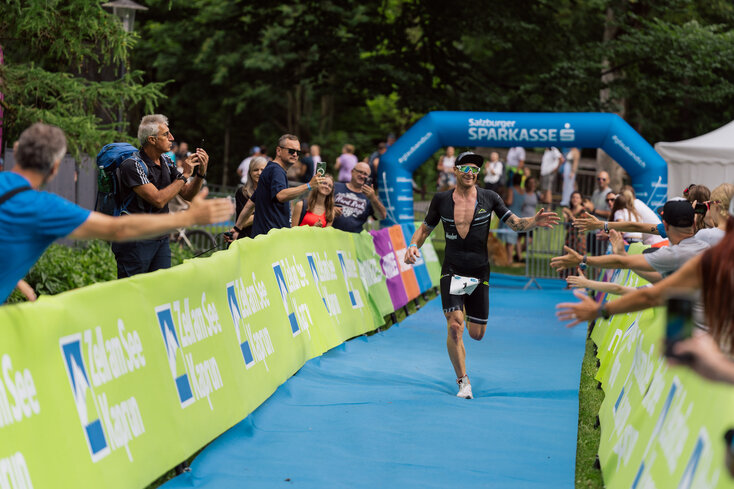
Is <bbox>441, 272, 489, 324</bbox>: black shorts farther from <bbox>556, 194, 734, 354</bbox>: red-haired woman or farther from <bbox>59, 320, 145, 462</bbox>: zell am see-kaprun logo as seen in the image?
<bbox>556, 194, 734, 354</bbox>: red-haired woman

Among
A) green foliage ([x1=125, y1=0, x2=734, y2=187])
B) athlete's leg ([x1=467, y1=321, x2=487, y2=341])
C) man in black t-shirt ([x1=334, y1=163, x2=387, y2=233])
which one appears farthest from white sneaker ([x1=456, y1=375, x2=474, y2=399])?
green foliage ([x1=125, y1=0, x2=734, y2=187])

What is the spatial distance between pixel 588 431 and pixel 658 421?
294cm

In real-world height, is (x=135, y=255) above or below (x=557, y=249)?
above

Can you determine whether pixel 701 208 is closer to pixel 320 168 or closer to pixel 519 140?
pixel 320 168

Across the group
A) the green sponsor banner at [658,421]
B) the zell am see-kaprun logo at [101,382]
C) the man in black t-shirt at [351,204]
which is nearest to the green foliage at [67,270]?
the man in black t-shirt at [351,204]

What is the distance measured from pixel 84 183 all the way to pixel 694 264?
Result: 15.0 meters

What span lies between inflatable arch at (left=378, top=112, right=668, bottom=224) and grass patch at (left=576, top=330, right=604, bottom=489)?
375 inches

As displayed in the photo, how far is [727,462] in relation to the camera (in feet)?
11.0

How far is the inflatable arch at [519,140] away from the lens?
2011cm

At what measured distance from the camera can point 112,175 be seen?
8.05 m

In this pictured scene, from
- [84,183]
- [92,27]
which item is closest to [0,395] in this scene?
[92,27]

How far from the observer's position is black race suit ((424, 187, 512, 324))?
30.9 feet

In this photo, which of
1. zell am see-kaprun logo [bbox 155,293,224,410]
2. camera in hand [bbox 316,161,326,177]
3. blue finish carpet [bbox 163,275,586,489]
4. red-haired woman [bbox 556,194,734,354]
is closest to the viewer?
red-haired woman [bbox 556,194,734,354]

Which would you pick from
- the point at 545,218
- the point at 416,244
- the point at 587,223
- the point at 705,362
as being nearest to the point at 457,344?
the point at 416,244
